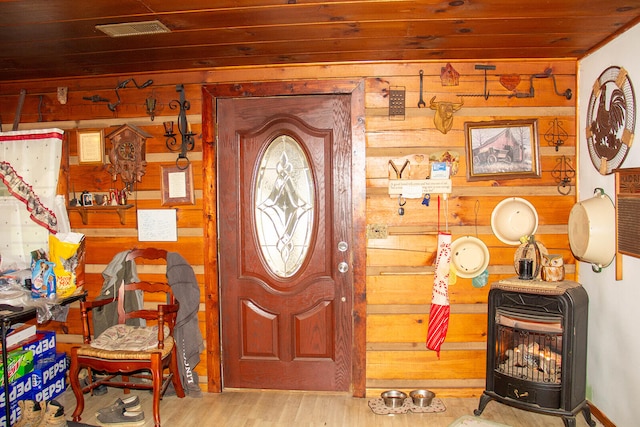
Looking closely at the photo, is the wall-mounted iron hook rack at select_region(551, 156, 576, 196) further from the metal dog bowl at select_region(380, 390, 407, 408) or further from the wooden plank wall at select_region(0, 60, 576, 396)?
the metal dog bowl at select_region(380, 390, 407, 408)

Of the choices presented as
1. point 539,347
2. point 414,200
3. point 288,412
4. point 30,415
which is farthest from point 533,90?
point 30,415

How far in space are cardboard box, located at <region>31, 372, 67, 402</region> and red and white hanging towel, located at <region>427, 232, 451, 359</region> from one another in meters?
2.48

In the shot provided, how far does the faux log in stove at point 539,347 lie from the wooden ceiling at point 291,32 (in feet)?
4.56

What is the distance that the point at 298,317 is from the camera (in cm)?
328

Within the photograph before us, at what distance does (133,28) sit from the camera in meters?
2.39

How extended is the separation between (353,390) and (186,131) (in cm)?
206

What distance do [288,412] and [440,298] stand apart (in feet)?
3.94

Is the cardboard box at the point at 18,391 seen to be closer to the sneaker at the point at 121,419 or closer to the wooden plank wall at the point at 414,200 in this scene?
the sneaker at the point at 121,419

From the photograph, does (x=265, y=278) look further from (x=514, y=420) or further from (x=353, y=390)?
(x=514, y=420)

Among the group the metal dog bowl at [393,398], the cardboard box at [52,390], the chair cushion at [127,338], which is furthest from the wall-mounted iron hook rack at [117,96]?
the metal dog bowl at [393,398]

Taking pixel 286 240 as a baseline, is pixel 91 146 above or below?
above

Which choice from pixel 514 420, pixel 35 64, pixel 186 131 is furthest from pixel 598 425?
pixel 35 64

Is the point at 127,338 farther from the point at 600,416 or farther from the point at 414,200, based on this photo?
the point at 600,416

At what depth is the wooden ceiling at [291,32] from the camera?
2.16m
